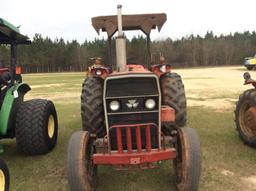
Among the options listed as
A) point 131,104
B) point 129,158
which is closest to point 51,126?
point 131,104

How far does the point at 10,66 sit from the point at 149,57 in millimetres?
2618

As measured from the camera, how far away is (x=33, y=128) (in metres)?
6.29

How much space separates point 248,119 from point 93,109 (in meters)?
3.12

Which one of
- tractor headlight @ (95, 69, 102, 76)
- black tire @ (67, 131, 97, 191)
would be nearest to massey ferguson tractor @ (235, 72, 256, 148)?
tractor headlight @ (95, 69, 102, 76)

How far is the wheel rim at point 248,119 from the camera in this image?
671cm

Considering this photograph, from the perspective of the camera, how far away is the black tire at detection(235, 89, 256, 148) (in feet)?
21.9

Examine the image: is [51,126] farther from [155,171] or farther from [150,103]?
[150,103]

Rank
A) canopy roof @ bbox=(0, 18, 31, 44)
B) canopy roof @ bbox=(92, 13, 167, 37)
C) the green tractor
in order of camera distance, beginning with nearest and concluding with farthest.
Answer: canopy roof @ bbox=(0, 18, 31, 44) < the green tractor < canopy roof @ bbox=(92, 13, 167, 37)

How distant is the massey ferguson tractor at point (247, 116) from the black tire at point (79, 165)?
10.8ft

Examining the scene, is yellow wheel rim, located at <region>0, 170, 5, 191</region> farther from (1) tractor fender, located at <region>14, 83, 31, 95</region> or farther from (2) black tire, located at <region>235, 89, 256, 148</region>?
(2) black tire, located at <region>235, 89, 256, 148</region>

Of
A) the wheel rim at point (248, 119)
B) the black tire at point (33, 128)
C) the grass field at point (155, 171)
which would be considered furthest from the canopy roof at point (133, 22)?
the grass field at point (155, 171)

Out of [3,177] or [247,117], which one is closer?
[3,177]

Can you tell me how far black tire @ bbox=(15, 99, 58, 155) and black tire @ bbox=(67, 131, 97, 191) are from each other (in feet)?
6.15

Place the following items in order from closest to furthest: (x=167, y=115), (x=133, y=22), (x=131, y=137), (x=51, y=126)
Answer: (x=131, y=137), (x=167, y=115), (x=51, y=126), (x=133, y=22)
